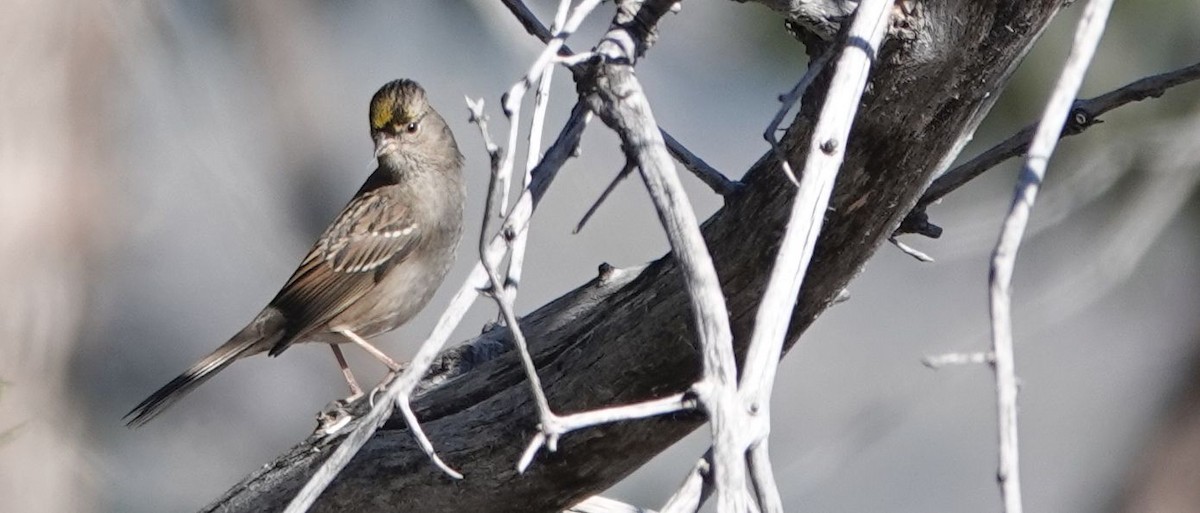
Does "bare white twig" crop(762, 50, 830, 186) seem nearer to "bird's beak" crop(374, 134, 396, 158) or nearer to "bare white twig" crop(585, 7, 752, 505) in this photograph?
"bare white twig" crop(585, 7, 752, 505)

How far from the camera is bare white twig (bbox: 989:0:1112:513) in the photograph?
1.55 m

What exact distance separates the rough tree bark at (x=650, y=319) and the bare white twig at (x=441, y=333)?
4.8 inches

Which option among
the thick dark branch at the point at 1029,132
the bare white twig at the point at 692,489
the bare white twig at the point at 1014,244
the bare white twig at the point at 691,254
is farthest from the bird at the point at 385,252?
the bare white twig at the point at 1014,244

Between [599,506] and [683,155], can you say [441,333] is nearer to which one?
[683,155]

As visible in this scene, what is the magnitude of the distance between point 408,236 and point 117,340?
168 inches

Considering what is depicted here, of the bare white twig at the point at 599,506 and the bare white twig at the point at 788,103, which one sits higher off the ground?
the bare white twig at the point at 788,103

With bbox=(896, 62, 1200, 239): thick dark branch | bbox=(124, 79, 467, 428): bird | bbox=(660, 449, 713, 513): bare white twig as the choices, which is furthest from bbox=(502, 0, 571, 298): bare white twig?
bbox=(124, 79, 467, 428): bird

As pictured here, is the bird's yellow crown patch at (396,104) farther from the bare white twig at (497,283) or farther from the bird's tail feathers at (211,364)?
the bare white twig at (497,283)

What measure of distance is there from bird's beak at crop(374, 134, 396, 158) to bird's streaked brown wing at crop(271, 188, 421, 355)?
0.21 meters

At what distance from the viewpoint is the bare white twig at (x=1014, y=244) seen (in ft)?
5.07

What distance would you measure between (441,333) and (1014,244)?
0.88 meters

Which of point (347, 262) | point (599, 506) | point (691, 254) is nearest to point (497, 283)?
point (691, 254)

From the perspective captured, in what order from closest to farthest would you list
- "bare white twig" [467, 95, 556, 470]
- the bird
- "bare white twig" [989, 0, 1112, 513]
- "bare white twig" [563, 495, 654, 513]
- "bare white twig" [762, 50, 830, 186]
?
"bare white twig" [989, 0, 1112, 513]
"bare white twig" [467, 95, 556, 470]
"bare white twig" [762, 50, 830, 186]
"bare white twig" [563, 495, 654, 513]
the bird

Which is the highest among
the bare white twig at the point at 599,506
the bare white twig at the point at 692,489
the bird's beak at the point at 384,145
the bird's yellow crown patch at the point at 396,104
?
the bird's yellow crown patch at the point at 396,104
